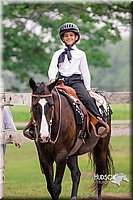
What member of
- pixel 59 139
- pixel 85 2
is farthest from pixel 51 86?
pixel 85 2

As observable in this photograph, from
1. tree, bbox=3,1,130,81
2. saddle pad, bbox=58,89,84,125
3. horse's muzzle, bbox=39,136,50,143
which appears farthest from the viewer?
tree, bbox=3,1,130,81

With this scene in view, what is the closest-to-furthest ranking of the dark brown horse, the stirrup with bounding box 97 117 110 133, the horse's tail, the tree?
the dark brown horse
the stirrup with bounding box 97 117 110 133
the horse's tail
the tree

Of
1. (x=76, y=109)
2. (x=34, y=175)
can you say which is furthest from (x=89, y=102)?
(x=34, y=175)

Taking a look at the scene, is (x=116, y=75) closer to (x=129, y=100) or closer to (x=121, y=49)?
(x=121, y=49)

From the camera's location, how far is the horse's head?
6.25 meters

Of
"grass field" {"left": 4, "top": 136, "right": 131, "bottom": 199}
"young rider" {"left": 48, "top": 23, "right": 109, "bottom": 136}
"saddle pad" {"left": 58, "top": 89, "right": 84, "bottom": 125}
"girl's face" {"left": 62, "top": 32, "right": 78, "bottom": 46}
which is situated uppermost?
"girl's face" {"left": 62, "top": 32, "right": 78, "bottom": 46}

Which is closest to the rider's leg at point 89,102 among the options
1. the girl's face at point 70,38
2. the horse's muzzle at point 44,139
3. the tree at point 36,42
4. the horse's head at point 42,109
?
the girl's face at point 70,38

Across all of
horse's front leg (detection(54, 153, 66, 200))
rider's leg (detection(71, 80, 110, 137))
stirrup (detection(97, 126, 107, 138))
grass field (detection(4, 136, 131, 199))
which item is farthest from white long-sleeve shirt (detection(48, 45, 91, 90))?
grass field (detection(4, 136, 131, 199))

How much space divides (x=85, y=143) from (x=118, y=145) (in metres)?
13.8

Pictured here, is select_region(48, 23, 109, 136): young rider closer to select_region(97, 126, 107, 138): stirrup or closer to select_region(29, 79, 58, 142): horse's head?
select_region(97, 126, 107, 138): stirrup

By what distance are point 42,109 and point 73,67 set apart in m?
1.20

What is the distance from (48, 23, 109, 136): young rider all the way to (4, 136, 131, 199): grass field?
1.84m

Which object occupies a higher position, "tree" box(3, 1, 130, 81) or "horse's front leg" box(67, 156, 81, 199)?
"tree" box(3, 1, 130, 81)

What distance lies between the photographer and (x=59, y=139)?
6.71m
